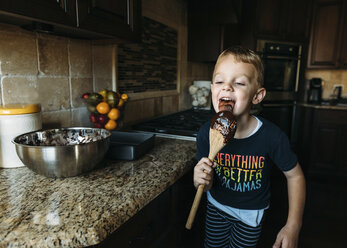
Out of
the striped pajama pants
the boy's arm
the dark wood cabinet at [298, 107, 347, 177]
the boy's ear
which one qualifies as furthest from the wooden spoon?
the dark wood cabinet at [298, 107, 347, 177]

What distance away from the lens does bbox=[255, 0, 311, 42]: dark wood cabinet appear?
120 inches

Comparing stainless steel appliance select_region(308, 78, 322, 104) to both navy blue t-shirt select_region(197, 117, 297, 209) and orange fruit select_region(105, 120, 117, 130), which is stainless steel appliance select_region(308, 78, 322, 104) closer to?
navy blue t-shirt select_region(197, 117, 297, 209)

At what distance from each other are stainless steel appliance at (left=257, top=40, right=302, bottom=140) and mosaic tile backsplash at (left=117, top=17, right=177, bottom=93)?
134cm

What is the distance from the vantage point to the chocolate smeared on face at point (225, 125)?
2.50 ft

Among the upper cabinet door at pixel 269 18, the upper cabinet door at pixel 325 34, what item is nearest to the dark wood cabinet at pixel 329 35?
the upper cabinet door at pixel 325 34

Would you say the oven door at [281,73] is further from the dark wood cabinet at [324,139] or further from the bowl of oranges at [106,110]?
the bowl of oranges at [106,110]

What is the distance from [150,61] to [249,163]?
122cm

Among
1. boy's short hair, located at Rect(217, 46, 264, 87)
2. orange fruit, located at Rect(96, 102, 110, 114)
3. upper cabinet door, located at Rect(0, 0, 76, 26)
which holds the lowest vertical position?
orange fruit, located at Rect(96, 102, 110, 114)

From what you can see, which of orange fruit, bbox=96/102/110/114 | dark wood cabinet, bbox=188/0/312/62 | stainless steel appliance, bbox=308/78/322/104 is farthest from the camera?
stainless steel appliance, bbox=308/78/322/104

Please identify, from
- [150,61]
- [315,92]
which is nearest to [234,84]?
[150,61]

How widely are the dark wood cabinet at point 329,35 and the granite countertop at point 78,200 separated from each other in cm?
308

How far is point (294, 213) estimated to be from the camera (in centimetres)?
87

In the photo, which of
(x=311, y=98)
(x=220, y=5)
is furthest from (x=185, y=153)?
(x=311, y=98)

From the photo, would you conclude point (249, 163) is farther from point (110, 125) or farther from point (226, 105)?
point (110, 125)
